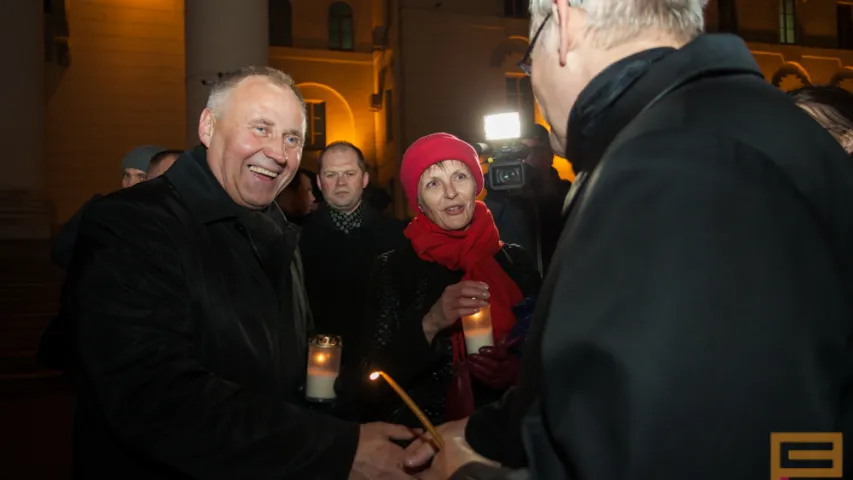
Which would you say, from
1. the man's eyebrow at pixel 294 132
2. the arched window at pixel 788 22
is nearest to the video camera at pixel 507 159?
the man's eyebrow at pixel 294 132

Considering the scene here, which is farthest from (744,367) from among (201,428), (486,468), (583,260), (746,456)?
(201,428)

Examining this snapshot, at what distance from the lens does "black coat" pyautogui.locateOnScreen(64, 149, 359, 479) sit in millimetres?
1778

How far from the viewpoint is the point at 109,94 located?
1809 centimetres

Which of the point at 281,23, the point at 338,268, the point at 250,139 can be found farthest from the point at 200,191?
the point at 281,23

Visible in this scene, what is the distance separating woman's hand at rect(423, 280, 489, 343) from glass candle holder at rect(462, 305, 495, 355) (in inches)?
0.9

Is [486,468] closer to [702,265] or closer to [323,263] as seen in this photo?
[702,265]

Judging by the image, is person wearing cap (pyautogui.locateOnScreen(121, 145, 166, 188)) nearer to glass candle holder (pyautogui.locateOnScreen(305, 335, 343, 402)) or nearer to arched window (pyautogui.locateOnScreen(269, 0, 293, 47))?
glass candle holder (pyautogui.locateOnScreen(305, 335, 343, 402))

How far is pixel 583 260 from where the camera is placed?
97cm

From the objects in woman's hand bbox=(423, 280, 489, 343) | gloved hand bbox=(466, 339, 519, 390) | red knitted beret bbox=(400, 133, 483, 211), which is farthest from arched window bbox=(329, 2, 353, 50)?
gloved hand bbox=(466, 339, 519, 390)

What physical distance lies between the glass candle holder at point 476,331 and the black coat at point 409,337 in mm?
268

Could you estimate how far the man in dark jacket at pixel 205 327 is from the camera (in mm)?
1781

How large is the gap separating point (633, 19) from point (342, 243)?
125 inches

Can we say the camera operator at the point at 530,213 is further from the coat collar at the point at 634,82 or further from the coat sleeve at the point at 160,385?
the coat collar at the point at 634,82

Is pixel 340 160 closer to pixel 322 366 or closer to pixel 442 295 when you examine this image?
pixel 442 295
